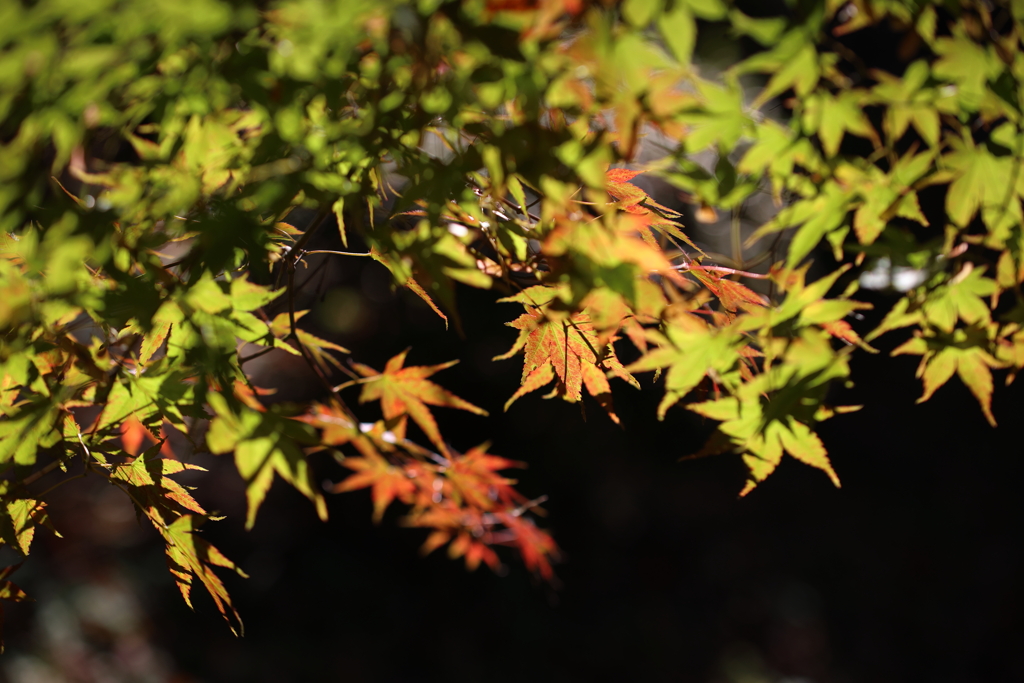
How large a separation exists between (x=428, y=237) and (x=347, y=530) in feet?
11.2

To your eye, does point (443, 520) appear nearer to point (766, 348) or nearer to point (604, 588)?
point (766, 348)

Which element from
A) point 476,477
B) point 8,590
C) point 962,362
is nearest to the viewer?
point 962,362

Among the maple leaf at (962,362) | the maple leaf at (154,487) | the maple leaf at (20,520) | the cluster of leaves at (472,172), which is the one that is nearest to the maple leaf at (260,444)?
the cluster of leaves at (472,172)

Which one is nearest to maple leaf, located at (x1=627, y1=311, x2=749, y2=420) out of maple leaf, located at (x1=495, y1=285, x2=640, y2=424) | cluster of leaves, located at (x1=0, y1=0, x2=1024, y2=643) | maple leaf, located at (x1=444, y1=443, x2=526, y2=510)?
cluster of leaves, located at (x1=0, y1=0, x2=1024, y2=643)

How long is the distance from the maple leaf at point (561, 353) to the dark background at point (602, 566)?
8.48ft

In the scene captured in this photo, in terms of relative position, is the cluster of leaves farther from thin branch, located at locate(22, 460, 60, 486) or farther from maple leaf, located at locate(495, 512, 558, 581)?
maple leaf, located at locate(495, 512, 558, 581)

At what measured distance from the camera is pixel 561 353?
0.77 metres

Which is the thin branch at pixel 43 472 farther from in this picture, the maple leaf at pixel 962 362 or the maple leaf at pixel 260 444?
the maple leaf at pixel 962 362

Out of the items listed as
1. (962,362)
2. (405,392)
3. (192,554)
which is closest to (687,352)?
(962,362)

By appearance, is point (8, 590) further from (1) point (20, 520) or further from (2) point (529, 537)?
(2) point (529, 537)

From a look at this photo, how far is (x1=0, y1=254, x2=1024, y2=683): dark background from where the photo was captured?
3.34m

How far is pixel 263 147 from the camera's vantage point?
48 centimetres

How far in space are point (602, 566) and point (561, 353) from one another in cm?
327

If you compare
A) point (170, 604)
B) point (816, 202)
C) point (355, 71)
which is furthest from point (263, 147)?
point (170, 604)
